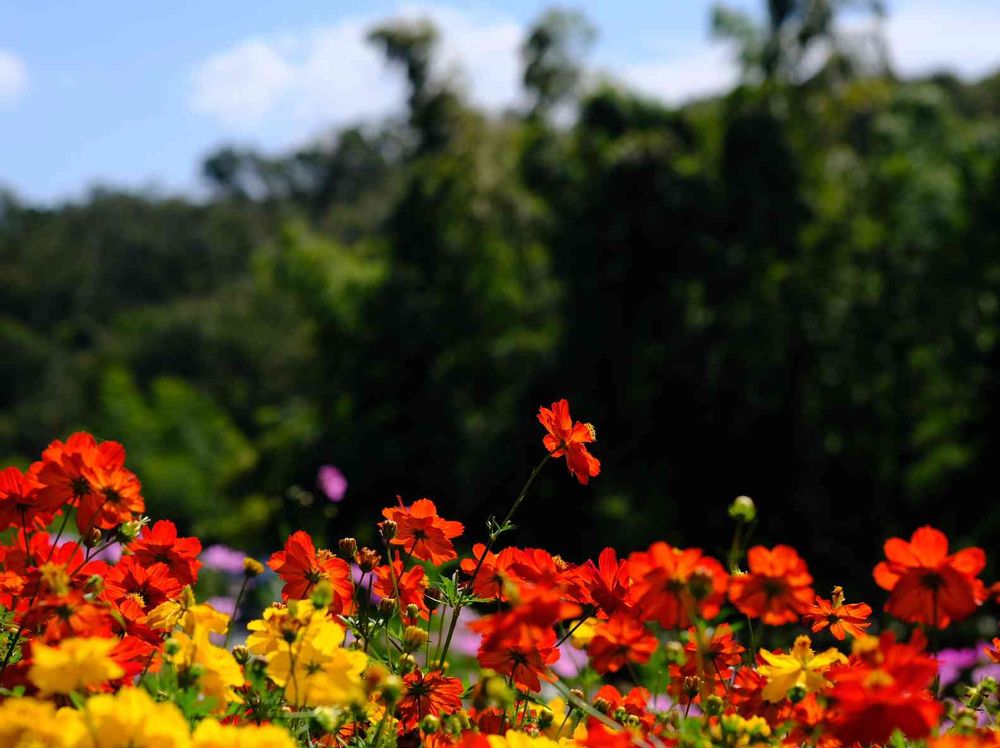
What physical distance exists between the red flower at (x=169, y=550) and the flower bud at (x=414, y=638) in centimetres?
33

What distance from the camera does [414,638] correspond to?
4.37 ft

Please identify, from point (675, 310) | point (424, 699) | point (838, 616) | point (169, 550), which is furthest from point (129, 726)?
point (675, 310)

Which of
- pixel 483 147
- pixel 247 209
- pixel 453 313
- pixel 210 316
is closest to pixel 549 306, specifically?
pixel 453 313

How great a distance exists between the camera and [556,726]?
1.56 metres

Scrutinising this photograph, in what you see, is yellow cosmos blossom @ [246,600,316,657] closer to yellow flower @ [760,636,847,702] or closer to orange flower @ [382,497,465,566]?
orange flower @ [382,497,465,566]

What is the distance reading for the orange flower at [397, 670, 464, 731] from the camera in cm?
136

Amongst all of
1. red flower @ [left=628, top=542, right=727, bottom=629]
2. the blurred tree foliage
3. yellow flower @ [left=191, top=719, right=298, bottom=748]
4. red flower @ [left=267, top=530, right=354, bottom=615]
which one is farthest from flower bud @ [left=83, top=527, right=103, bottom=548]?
the blurred tree foliage

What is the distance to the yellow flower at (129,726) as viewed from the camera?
3.08ft

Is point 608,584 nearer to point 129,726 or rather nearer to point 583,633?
point 583,633

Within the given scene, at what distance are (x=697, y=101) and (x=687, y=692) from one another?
366 inches

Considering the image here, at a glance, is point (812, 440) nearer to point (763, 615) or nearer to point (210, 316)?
point (763, 615)

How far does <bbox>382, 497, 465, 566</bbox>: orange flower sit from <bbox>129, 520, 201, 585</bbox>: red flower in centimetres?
26

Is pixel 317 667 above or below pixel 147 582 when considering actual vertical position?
below

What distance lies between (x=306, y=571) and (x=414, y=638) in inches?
8.7
